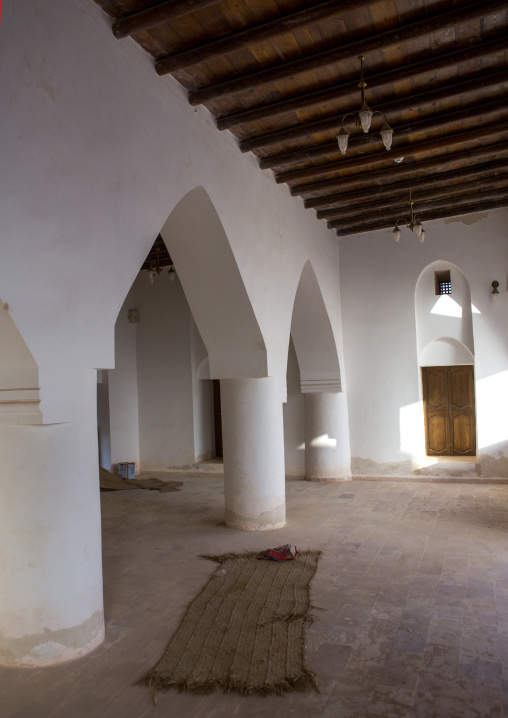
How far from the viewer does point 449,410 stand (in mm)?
11805

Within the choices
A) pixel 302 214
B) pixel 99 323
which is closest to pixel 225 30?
pixel 99 323

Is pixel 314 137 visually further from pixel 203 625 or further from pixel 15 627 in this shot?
pixel 15 627

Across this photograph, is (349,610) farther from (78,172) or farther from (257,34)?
(257,34)

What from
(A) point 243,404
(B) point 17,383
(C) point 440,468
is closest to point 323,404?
(C) point 440,468

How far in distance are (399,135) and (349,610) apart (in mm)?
5693

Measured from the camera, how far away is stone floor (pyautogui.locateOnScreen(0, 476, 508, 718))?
3.70m

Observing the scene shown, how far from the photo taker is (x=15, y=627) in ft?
13.7

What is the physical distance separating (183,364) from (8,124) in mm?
9806

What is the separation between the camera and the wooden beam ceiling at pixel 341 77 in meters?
5.01

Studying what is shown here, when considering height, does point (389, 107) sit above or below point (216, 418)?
above

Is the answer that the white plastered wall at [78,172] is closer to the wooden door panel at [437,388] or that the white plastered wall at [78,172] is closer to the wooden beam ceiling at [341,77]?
the wooden beam ceiling at [341,77]

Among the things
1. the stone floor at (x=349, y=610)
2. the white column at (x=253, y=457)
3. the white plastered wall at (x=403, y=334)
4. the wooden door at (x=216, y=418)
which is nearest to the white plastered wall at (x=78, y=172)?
the stone floor at (x=349, y=610)

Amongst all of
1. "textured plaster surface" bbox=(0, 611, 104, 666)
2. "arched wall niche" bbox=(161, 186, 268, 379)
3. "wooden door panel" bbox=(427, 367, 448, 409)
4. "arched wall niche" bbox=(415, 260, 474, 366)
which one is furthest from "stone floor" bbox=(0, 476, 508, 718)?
"arched wall niche" bbox=(415, 260, 474, 366)

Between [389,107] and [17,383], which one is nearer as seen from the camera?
[17,383]
